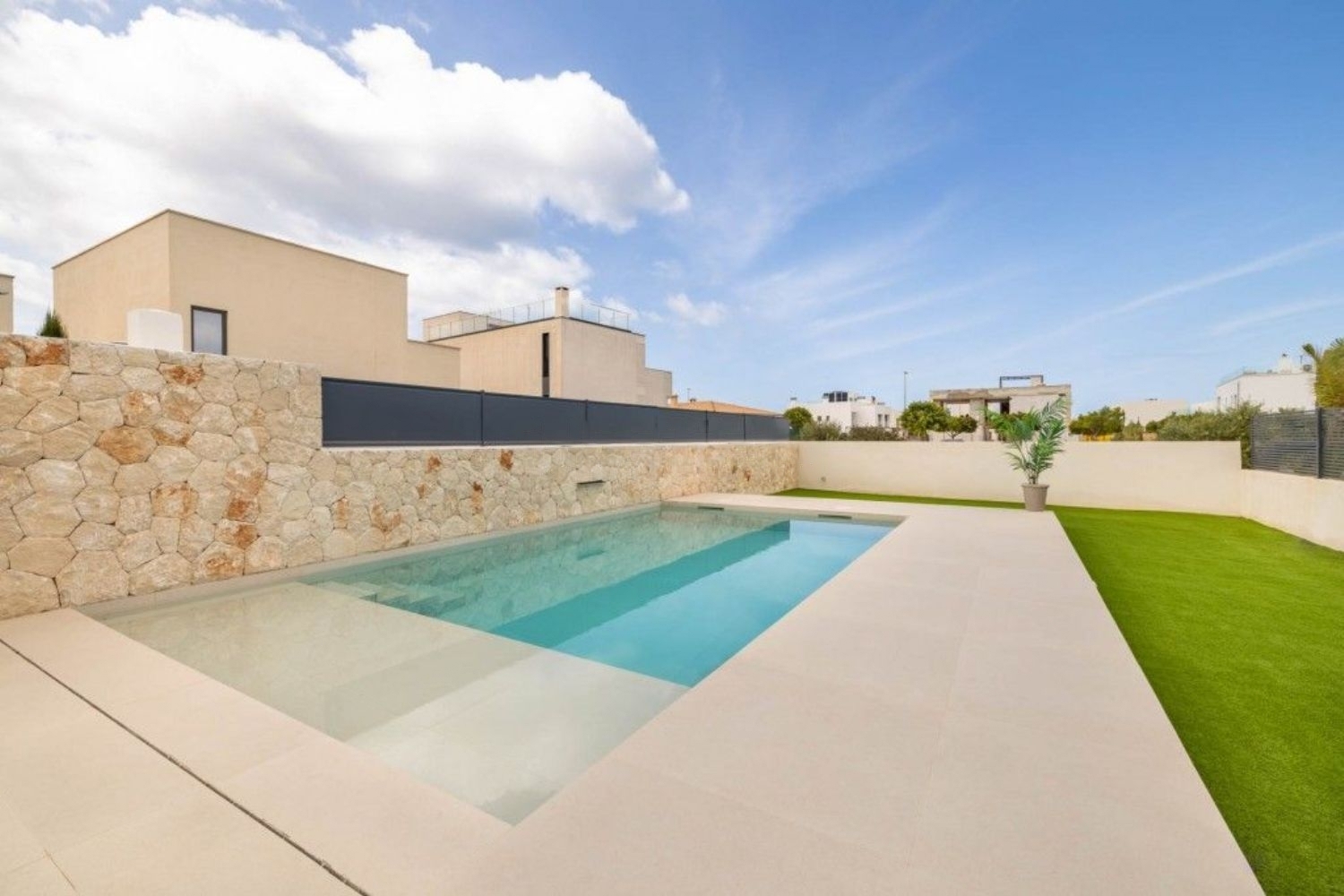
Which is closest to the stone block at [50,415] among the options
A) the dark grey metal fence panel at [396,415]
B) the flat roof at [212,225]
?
the dark grey metal fence panel at [396,415]

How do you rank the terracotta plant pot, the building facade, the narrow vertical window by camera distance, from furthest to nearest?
1. the building facade
2. the narrow vertical window
3. the terracotta plant pot

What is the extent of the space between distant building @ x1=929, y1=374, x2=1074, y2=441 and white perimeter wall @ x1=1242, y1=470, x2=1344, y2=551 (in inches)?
1167

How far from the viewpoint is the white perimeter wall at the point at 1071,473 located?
13.1 meters

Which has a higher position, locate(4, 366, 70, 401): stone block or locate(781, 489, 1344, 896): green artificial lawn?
locate(4, 366, 70, 401): stone block

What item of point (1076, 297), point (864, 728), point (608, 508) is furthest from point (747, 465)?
point (1076, 297)

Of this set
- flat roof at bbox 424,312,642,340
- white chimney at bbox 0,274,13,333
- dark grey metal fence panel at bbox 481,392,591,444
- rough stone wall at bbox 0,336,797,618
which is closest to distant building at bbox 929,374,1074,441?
flat roof at bbox 424,312,642,340

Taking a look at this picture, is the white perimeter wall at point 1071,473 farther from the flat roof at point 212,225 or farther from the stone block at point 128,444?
the stone block at point 128,444

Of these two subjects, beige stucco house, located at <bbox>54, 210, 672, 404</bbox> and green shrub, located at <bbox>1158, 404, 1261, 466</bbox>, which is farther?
green shrub, located at <bbox>1158, 404, 1261, 466</bbox>

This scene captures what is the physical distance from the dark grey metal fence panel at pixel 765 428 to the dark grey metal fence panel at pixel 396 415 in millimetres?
9627

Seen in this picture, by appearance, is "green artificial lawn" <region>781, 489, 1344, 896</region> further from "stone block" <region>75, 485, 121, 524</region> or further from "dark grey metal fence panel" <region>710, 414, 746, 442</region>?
"dark grey metal fence panel" <region>710, 414, 746, 442</region>

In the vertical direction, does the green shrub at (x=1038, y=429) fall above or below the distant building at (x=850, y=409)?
below

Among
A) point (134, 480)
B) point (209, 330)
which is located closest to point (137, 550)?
point (134, 480)

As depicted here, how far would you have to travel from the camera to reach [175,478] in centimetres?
578

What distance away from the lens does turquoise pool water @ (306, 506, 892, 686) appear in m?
5.09
